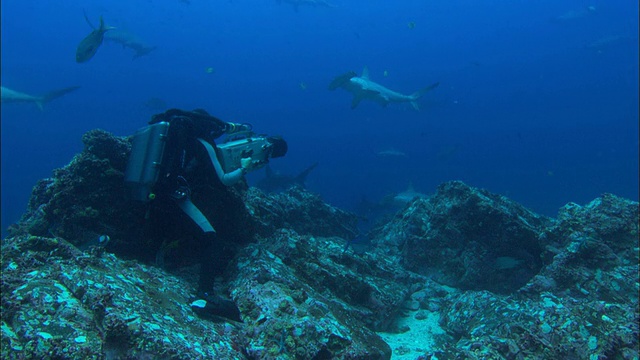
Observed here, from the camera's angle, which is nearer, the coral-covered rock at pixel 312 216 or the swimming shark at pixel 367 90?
the coral-covered rock at pixel 312 216

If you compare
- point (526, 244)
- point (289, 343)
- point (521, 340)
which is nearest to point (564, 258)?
point (526, 244)

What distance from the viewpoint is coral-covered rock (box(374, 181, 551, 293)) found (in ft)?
23.3

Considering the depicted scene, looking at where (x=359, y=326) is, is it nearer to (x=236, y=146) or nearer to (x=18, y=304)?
(x=236, y=146)

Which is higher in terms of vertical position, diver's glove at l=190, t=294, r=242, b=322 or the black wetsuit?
the black wetsuit

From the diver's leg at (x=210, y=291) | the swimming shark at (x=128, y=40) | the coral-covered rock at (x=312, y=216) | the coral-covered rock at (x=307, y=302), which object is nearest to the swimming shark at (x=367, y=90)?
the coral-covered rock at (x=312, y=216)

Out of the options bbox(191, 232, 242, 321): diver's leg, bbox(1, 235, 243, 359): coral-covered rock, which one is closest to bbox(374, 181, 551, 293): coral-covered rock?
bbox(191, 232, 242, 321): diver's leg

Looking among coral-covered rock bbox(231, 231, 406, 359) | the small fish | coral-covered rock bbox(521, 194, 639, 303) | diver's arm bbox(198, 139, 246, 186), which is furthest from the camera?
the small fish

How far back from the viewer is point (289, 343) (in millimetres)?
3467

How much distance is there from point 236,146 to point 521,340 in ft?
14.6

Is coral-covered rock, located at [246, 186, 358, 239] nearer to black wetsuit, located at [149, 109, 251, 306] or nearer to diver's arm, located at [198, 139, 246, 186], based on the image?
black wetsuit, located at [149, 109, 251, 306]

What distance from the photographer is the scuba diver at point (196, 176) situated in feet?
14.1

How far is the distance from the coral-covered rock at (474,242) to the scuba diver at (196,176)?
4602 millimetres

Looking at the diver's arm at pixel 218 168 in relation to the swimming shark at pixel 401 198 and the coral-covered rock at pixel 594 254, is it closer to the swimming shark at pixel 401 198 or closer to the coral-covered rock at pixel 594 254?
the coral-covered rock at pixel 594 254

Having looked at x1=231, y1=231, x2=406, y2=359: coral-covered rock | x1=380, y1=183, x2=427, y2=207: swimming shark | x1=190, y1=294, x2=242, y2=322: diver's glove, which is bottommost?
x1=380, y1=183, x2=427, y2=207: swimming shark
